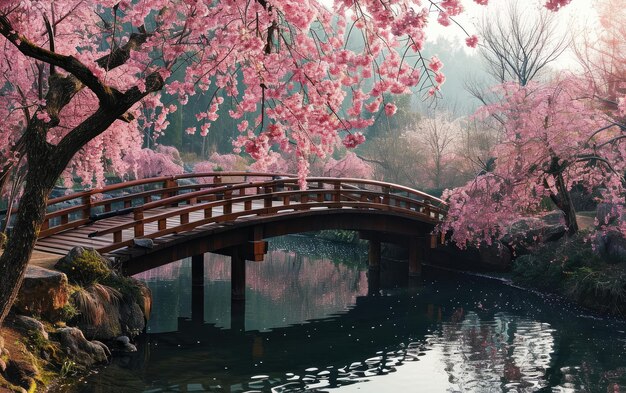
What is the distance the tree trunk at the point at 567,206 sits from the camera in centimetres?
2086

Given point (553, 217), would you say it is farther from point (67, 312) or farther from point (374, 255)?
point (67, 312)

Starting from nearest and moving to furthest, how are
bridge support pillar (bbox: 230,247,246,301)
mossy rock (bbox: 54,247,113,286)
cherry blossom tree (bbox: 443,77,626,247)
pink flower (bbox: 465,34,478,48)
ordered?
1. pink flower (bbox: 465,34,478,48)
2. mossy rock (bbox: 54,247,113,286)
3. bridge support pillar (bbox: 230,247,246,301)
4. cherry blossom tree (bbox: 443,77,626,247)

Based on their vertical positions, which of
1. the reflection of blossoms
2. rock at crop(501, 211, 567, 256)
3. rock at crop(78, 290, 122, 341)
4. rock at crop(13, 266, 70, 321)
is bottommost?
the reflection of blossoms

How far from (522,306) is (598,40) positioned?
8311 mm

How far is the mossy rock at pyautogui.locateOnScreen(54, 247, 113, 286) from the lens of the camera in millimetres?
13195

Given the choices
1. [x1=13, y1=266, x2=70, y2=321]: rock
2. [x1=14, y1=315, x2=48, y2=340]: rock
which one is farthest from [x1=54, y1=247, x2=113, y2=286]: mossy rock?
[x1=14, y1=315, x2=48, y2=340]: rock

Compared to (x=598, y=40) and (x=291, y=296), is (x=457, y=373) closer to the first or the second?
(x=291, y=296)

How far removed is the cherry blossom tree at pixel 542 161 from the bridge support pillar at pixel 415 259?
1.98 m

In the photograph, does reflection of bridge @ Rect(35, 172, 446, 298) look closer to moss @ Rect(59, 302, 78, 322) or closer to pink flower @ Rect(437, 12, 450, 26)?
moss @ Rect(59, 302, 78, 322)

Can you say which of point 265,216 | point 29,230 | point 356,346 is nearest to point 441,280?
point 265,216

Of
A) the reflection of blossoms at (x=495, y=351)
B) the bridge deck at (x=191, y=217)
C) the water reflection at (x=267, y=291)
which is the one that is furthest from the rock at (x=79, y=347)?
the reflection of blossoms at (x=495, y=351)

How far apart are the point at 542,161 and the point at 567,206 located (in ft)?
5.79

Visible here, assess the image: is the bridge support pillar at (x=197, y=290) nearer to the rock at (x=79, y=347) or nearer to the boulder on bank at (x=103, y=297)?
the boulder on bank at (x=103, y=297)

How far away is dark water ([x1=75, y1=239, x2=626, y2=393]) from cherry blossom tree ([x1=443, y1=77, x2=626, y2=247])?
2398 millimetres
